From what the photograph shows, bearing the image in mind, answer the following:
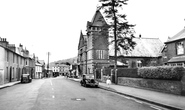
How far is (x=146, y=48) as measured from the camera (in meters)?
52.3

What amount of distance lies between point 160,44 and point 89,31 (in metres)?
23.0

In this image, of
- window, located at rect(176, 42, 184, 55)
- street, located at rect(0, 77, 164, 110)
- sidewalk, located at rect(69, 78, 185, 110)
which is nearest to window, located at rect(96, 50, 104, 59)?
window, located at rect(176, 42, 184, 55)

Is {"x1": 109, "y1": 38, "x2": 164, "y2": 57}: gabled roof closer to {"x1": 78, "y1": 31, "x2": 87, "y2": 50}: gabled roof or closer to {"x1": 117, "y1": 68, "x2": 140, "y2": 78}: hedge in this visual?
{"x1": 78, "y1": 31, "x2": 87, "y2": 50}: gabled roof

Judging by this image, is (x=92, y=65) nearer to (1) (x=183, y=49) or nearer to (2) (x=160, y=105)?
(1) (x=183, y=49)

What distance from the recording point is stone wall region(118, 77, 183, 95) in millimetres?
14898

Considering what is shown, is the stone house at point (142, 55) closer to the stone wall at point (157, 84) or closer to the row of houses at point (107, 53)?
the row of houses at point (107, 53)

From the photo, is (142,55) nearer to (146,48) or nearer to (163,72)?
(146,48)

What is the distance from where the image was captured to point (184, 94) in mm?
14164

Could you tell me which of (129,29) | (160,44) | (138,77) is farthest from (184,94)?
(160,44)

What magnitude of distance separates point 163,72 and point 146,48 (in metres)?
37.1

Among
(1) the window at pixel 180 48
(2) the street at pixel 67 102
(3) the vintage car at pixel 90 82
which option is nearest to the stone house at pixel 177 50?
(1) the window at pixel 180 48

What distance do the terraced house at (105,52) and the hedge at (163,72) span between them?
20.2m

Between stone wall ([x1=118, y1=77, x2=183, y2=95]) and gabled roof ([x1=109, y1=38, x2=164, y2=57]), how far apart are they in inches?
1009

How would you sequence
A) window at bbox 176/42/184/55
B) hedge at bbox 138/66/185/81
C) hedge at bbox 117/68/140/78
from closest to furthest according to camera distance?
hedge at bbox 138/66/185/81 → hedge at bbox 117/68/140/78 → window at bbox 176/42/184/55
